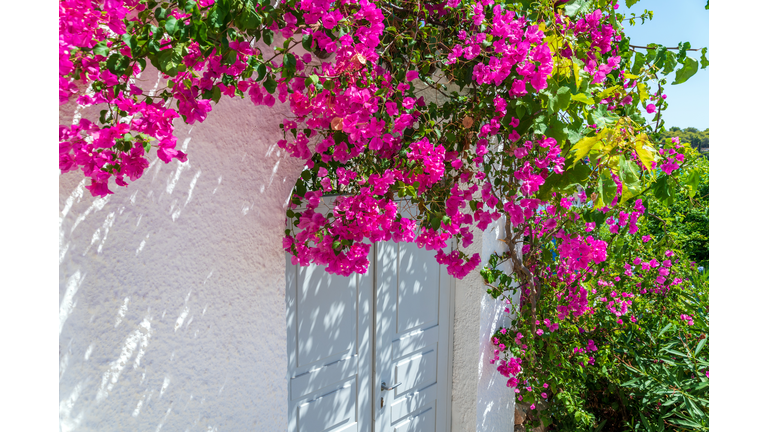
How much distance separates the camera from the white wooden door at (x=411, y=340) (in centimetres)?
332

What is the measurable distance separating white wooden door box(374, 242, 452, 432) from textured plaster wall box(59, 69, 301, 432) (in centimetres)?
113

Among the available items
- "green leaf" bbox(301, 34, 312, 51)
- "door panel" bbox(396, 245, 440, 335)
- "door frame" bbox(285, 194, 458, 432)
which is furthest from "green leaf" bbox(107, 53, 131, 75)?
"door panel" bbox(396, 245, 440, 335)

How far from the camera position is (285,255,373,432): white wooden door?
9.13 feet

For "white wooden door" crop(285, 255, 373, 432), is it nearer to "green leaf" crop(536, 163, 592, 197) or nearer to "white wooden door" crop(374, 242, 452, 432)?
"white wooden door" crop(374, 242, 452, 432)

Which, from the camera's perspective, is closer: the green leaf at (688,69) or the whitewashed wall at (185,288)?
the whitewashed wall at (185,288)

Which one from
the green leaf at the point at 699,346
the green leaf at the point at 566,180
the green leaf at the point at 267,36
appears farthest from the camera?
the green leaf at the point at 699,346

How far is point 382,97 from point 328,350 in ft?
6.03

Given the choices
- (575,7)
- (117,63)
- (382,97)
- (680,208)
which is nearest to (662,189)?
(575,7)

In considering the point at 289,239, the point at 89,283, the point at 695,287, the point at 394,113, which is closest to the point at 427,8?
the point at 394,113

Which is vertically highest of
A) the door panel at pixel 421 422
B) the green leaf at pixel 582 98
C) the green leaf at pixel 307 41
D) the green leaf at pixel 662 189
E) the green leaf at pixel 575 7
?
the green leaf at pixel 575 7

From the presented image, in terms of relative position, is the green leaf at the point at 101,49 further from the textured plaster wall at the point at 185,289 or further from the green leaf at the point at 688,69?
the green leaf at the point at 688,69

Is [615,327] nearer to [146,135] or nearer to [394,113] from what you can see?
[394,113]

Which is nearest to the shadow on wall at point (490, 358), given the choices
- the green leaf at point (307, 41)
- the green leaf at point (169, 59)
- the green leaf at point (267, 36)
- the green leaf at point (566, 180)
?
the green leaf at point (566, 180)

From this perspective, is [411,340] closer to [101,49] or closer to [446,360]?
[446,360]
